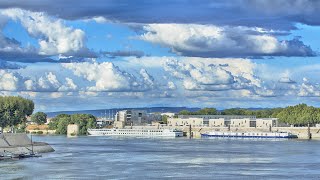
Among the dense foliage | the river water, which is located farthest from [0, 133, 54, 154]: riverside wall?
the dense foliage

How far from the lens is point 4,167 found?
3120 inches

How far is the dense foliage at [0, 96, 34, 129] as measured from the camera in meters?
147

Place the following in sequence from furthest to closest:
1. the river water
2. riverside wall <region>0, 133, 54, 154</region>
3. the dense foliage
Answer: the dense foliage < riverside wall <region>0, 133, 54, 154</region> < the river water

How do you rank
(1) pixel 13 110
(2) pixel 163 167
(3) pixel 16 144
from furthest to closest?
1. (1) pixel 13 110
2. (3) pixel 16 144
3. (2) pixel 163 167

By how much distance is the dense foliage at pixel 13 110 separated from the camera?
147m

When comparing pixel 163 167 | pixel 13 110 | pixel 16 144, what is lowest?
pixel 163 167

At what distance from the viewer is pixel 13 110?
488 ft

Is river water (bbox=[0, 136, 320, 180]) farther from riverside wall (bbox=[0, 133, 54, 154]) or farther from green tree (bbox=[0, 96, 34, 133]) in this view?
green tree (bbox=[0, 96, 34, 133])

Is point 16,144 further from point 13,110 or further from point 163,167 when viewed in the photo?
point 13,110

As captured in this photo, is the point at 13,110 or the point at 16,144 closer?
the point at 16,144

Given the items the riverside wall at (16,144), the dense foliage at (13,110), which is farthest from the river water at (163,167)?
the dense foliage at (13,110)

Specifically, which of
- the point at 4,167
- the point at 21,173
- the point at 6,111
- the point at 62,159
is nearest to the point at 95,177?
the point at 21,173

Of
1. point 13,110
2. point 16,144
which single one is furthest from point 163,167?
point 13,110

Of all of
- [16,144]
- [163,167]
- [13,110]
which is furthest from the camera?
[13,110]
